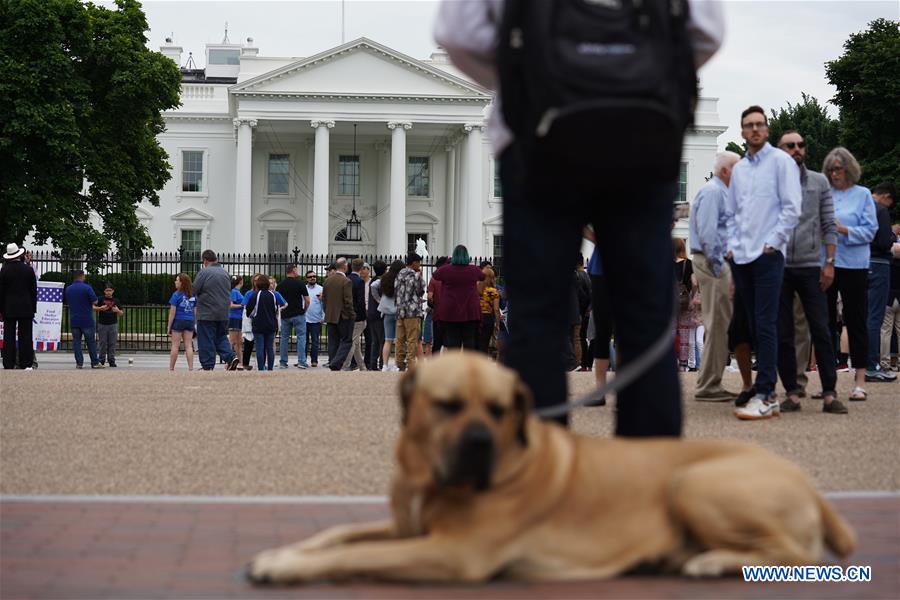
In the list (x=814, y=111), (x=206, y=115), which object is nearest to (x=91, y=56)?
(x=206, y=115)

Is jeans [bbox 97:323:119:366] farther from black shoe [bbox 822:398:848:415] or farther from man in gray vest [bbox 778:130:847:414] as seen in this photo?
black shoe [bbox 822:398:848:415]

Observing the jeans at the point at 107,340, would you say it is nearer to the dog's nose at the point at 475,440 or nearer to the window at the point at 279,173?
the dog's nose at the point at 475,440

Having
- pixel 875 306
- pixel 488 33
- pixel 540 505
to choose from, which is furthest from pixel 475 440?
pixel 875 306

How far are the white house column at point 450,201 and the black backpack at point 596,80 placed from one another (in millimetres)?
61055

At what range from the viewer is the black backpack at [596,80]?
11.2 ft

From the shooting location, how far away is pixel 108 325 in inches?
837

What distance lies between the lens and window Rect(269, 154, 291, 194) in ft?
220

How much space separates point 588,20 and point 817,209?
5.92 metres

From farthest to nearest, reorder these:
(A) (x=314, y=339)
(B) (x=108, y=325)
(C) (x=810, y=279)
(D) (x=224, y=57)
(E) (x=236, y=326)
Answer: (D) (x=224, y=57) < (A) (x=314, y=339) < (B) (x=108, y=325) < (E) (x=236, y=326) < (C) (x=810, y=279)

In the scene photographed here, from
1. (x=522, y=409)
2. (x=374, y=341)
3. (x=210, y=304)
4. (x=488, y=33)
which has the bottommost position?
(x=374, y=341)

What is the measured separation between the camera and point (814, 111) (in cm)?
5988

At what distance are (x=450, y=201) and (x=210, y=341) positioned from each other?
48164 mm

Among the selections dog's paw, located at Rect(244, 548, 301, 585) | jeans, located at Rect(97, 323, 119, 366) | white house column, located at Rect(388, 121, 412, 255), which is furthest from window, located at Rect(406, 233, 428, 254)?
dog's paw, located at Rect(244, 548, 301, 585)

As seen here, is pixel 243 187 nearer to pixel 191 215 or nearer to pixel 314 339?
pixel 191 215
